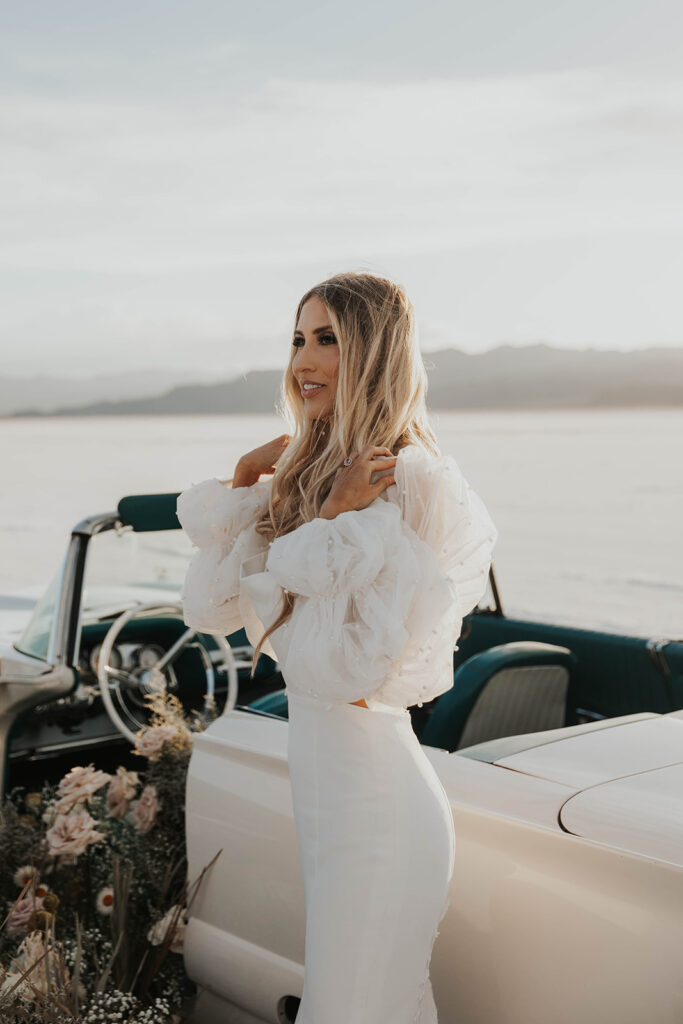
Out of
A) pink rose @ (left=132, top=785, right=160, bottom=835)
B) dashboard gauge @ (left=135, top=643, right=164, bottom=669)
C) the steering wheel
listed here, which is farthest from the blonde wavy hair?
dashboard gauge @ (left=135, top=643, right=164, bottom=669)

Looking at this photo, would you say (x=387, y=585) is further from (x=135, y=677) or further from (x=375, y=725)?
(x=135, y=677)

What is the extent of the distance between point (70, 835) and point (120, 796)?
303 mm

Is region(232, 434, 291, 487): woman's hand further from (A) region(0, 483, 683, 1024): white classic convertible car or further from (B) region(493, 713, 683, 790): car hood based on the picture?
(B) region(493, 713, 683, 790): car hood

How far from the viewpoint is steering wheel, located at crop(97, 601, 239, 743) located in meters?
3.99

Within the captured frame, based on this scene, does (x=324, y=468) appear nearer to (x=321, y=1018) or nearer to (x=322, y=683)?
(x=322, y=683)

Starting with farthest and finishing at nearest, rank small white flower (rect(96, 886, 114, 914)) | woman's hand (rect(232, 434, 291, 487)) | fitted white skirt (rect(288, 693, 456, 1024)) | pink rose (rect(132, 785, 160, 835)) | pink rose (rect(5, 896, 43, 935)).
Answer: pink rose (rect(132, 785, 160, 835)) < small white flower (rect(96, 886, 114, 914)) < pink rose (rect(5, 896, 43, 935)) < woman's hand (rect(232, 434, 291, 487)) < fitted white skirt (rect(288, 693, 456, 1024))

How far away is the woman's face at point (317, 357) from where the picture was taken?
207 cm

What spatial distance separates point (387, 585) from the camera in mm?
1771

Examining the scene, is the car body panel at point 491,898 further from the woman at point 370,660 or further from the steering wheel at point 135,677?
the steering wheel at point 135,677

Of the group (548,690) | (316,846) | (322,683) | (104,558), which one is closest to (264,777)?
(316,846)

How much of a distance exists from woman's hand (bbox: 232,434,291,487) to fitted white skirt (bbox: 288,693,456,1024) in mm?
588

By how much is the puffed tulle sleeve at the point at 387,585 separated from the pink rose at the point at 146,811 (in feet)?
5.19

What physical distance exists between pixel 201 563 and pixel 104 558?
184 centimetres

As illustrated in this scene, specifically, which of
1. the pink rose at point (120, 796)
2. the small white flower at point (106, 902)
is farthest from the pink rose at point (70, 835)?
the pink rose at point (120, 796)
